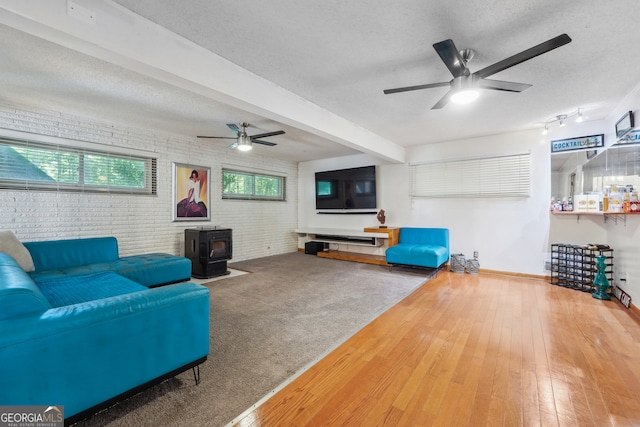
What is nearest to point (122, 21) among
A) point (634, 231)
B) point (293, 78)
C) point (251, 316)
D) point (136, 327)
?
point (293, 78)

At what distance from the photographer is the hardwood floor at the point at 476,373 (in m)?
1.61

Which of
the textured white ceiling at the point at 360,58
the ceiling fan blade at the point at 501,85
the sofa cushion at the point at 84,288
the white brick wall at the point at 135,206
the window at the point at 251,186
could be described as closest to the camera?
the textured white ceiling at the point at 360,58

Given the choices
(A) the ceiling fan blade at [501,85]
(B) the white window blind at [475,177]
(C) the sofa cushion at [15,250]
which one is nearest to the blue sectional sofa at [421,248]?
(B) the white window blind at [475,177]

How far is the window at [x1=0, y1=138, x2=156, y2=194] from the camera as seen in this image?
11.7ft

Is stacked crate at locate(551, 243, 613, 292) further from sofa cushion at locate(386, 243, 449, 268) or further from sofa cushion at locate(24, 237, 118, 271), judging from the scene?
sofa cushion at locate(24, 237, 118, 271)

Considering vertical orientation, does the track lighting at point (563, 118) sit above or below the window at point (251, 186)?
above

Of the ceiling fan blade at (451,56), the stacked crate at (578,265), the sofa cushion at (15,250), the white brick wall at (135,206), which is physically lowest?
the stacked crate at (578,265)

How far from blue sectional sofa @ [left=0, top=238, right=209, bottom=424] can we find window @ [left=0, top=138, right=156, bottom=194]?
8.84 ft

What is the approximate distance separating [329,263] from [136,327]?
4665mm

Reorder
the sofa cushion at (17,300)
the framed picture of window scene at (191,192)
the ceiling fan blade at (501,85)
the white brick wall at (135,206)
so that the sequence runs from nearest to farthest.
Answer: the sofa cushion at (17,300) → the ceiling fan blade at (501,85) → the white brick wall at (135,206) → the framed picture of window scene at (191,192)

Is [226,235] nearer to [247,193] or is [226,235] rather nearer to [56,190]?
[247,193]

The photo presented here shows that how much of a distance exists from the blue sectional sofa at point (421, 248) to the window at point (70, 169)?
184 inches

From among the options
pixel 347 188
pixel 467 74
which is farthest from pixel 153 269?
pixel 347 188

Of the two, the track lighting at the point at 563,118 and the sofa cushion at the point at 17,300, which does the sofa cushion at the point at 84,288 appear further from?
the track lighting at the point at 563,118
